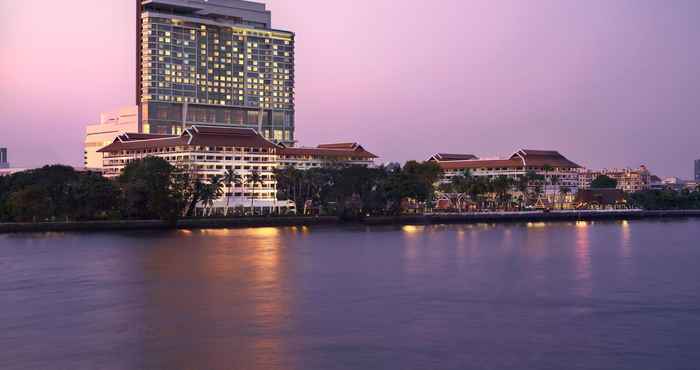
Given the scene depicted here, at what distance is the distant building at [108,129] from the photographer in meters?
178

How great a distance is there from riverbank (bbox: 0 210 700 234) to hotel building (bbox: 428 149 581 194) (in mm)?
20245

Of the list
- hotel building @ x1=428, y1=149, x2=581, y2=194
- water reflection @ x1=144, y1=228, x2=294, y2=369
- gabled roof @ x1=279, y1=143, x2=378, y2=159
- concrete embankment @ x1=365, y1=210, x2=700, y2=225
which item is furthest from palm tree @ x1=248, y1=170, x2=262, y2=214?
hotel building @ x1=428, y1=149, x2=581, y2=194

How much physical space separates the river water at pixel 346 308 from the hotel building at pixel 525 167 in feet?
339

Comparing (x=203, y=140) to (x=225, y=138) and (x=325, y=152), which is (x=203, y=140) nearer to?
(x=225, y=138)

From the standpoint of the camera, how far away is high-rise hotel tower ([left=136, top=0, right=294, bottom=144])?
183250 mm

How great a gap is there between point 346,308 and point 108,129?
149308 millimetres

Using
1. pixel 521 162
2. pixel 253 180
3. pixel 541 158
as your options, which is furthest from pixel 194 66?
pixel 541 158

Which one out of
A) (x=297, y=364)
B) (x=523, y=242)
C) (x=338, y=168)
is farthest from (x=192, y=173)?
(x=297, y=364)

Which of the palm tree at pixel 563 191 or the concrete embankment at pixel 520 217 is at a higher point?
the palm tree at pixel 563 191

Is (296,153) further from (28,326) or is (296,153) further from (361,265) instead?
(28,326)

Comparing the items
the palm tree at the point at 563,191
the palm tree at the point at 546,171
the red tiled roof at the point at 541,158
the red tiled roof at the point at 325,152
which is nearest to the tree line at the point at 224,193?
the palm tree at the point at 563,191

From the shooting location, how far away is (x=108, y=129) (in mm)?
179250

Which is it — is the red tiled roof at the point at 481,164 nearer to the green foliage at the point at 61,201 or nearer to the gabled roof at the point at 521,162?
the gabled roof at the point at 521,162

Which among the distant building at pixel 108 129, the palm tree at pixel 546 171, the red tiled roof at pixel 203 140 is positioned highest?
the distant building at pixel 108 129
